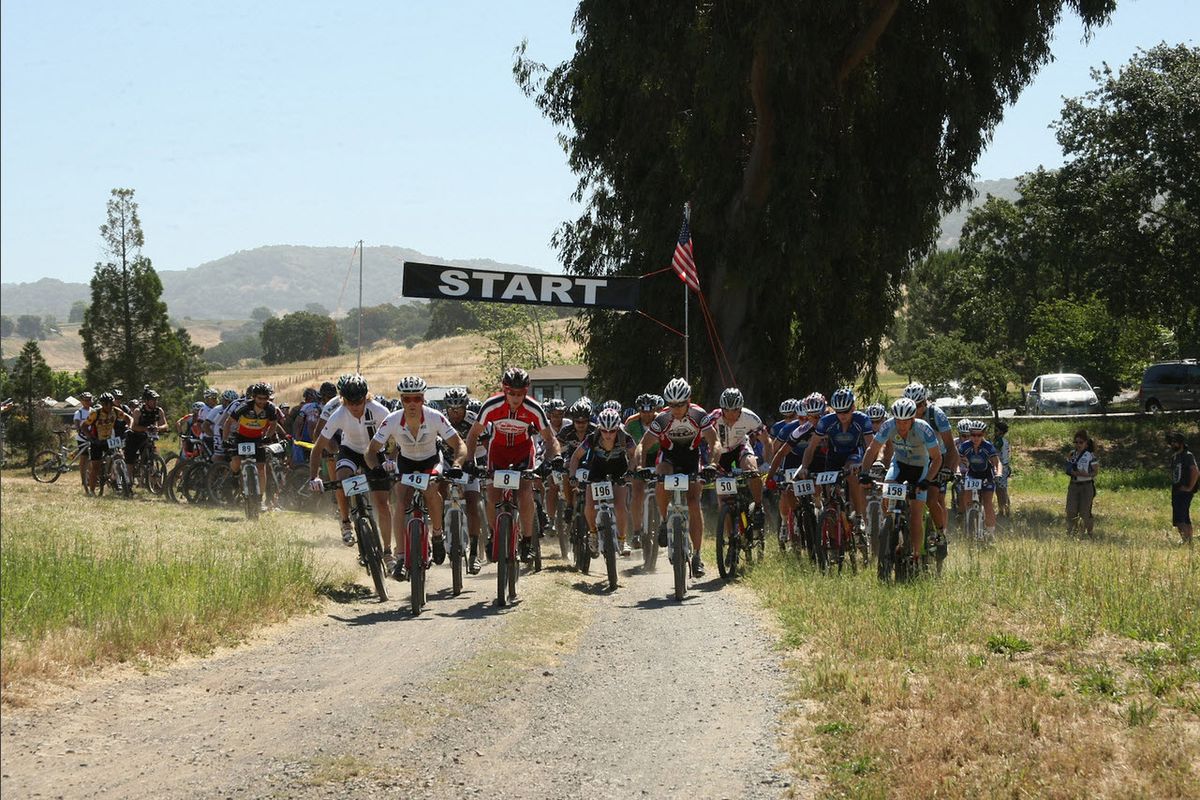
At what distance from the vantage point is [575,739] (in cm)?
837

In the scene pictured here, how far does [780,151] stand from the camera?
27.0 metres

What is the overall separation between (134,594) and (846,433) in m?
8.31

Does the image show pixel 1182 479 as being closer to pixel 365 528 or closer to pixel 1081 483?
pixel 1081 483

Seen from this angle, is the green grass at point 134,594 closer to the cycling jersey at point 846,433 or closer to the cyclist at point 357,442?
the cyclist at point 357,442

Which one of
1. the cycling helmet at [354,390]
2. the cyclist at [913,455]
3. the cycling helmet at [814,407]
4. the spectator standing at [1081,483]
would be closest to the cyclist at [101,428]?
the cycling helmet at [354,390]

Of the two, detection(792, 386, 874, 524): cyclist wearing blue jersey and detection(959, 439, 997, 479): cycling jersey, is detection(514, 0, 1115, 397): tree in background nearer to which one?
detection(959, 439, 997, 479): cycling jersey

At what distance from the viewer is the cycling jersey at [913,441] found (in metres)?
13.7

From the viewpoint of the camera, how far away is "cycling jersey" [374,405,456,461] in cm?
1316

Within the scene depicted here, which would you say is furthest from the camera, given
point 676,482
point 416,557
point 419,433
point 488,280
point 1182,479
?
point 488,280

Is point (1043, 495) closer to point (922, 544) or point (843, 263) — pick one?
point (843, 263)

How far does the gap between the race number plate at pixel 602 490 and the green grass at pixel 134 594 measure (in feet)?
10.1

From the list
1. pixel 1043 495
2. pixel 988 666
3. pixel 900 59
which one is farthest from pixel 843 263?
pixel 988 666

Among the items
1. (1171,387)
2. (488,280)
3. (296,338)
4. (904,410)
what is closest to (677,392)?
(904,410)

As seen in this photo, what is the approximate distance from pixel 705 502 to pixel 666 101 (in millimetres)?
8640
